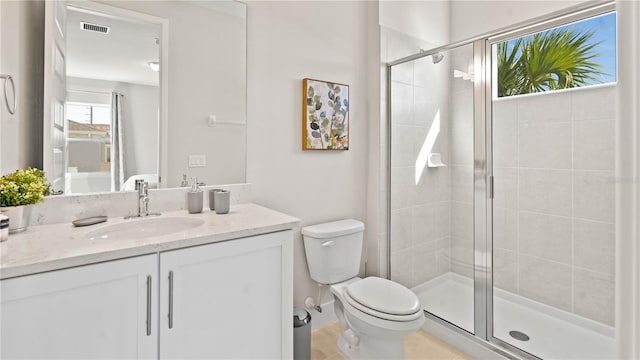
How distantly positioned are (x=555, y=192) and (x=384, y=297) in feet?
4.18

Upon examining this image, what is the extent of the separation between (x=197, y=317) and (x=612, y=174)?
2.08 m

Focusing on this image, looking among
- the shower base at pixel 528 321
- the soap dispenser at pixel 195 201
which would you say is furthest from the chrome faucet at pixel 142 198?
the shower base at pixel 528 321

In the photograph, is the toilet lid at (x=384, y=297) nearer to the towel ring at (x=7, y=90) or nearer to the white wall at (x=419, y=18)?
the towel ring at (x=7, y=90)

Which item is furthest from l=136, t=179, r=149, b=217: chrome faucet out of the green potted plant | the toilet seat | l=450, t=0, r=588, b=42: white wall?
l=450, t=0, r=588, b=42: white wall

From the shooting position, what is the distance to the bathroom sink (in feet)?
4.26

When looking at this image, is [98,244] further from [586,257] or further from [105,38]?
[586,257]

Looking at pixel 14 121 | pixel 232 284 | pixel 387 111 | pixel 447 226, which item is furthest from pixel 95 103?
pixel 447 226

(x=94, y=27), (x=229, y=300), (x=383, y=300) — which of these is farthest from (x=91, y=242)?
(x=383, y=300)

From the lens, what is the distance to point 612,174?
1652 millimetres

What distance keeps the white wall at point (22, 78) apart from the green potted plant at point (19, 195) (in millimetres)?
118

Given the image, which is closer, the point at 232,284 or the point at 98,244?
the point at 98,244

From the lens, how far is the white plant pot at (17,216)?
110cm

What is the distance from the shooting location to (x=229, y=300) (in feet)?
3.94

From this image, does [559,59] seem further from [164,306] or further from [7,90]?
[7,90]
